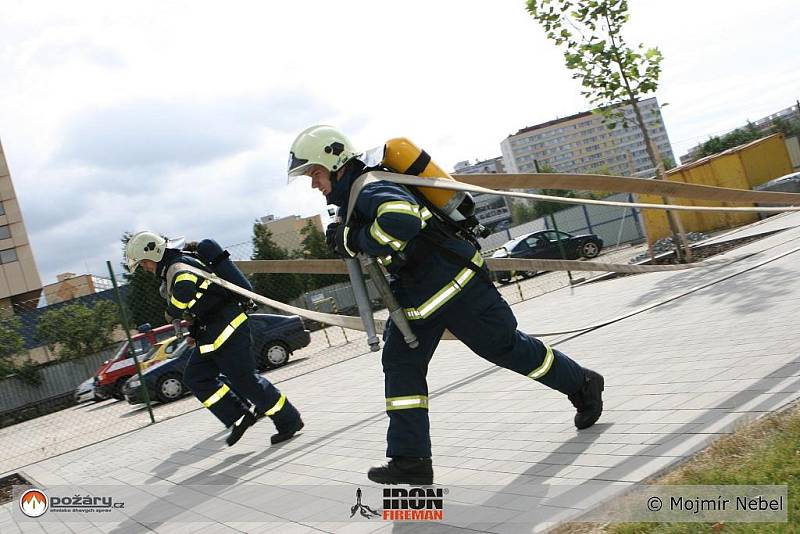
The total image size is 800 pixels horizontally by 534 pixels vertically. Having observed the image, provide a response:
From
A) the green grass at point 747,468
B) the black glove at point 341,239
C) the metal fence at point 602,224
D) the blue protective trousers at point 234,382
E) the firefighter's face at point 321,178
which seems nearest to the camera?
the green grass at point 747,468

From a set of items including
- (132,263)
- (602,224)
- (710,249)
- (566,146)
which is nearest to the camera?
(132,263)

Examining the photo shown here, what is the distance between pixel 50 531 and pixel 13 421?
60.2 feet

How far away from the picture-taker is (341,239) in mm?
4184

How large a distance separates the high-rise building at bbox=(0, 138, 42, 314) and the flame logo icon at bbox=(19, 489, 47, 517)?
59.3 m

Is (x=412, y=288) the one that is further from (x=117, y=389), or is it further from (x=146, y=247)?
(x=117, y=389)

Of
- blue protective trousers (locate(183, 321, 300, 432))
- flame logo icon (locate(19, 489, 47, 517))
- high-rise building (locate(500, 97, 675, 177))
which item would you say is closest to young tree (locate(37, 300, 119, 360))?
flame logo icon (locate(19, 489, 47, 517))

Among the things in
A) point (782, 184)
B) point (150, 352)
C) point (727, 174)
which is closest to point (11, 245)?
point (150, 352)

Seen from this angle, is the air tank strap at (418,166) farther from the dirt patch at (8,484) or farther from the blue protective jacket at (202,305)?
the dirt patch at (8,484)

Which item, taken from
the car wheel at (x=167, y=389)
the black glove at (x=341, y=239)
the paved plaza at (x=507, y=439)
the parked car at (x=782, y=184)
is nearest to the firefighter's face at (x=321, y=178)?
the black glove at (x=341, y=239)

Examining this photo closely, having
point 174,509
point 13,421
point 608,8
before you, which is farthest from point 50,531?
point 13,421

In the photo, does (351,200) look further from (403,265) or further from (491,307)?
(491,307)

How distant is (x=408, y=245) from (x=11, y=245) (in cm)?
6494

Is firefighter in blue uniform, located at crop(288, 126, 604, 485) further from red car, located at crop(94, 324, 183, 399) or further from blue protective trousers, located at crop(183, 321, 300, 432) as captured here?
red car, located at crop(94, 324, 183, 399)

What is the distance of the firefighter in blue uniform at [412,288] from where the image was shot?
3.97 metres
